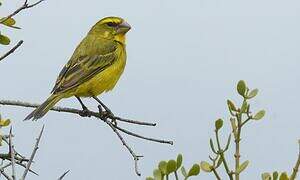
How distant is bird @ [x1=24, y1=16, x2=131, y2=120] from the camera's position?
6.19 m

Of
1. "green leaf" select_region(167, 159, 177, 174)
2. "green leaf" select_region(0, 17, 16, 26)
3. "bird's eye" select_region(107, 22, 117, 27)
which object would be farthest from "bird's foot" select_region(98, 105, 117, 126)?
"green leaf" select_region(167, 159, 177, 174)

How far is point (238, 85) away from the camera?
219 centimetres

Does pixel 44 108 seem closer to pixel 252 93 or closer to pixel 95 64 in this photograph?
pixel 95 64

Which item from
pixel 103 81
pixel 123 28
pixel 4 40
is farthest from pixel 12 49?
pixel 123 28

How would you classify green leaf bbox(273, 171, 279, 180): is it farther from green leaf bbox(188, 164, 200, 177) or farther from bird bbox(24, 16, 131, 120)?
bird bbox(24, 16, 131, 120)

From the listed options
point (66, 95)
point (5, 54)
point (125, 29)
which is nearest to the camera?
point (5, 54)

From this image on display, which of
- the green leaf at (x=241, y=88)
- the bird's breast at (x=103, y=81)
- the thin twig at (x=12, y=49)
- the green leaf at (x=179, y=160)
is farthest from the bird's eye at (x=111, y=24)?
the green leaf at (x=179, y=160)

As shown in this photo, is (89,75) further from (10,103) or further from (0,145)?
(0,145)

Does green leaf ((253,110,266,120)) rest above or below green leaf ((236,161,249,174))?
above

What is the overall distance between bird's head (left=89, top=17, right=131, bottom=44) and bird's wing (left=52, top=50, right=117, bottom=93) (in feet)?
1.65

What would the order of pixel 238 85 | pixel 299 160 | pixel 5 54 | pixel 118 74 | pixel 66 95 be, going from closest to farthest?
pixel 299 160 < pixel 238 85 < pixel 5 54 < pixel 66 95 < pixel 118 74

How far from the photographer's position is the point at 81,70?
655 centimetres

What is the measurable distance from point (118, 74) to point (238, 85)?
14.8 feet

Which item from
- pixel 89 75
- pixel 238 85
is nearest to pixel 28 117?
pixel 89 75
